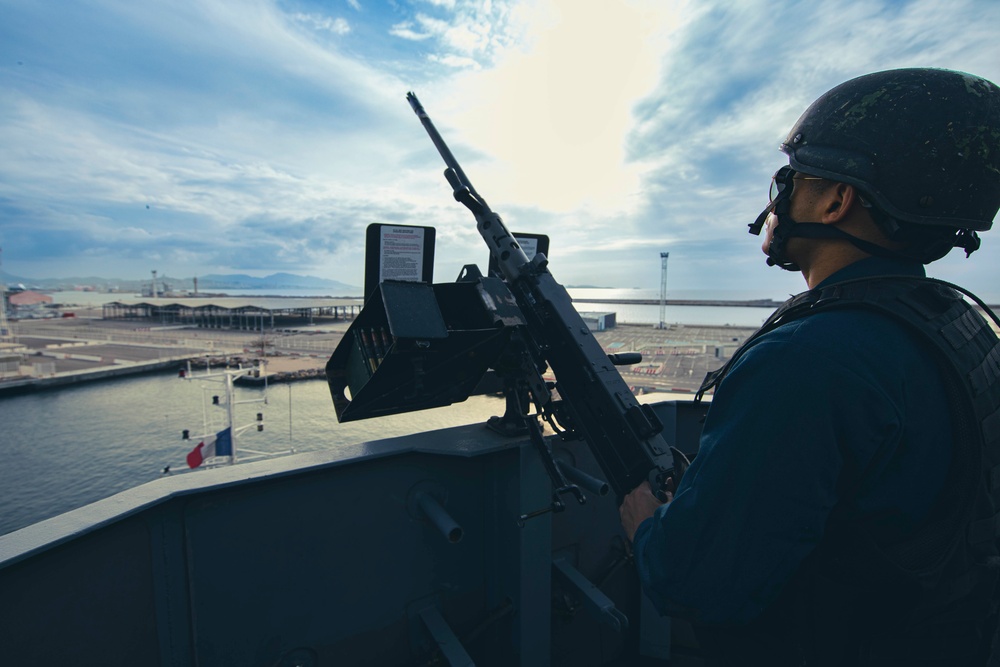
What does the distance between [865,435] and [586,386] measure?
1566 millimetres

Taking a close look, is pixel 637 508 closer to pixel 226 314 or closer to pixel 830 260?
pixel 830 260

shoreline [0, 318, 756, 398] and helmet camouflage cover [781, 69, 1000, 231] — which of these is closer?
helmet camouflage cover [781, 69, 1000, 231]

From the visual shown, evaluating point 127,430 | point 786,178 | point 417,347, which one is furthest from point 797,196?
point 127,430

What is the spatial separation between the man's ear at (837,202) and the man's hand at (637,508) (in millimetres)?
1063

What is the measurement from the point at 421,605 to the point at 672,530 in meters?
2.13

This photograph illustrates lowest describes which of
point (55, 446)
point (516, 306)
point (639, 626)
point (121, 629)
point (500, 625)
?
point (55, 446)

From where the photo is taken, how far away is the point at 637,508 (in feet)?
5.60

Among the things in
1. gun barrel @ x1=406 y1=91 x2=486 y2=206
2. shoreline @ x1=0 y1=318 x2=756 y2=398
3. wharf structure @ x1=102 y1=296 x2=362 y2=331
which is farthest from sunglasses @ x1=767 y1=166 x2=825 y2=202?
wharf structure @ x1=102 y1=296 x2=362 y2=331

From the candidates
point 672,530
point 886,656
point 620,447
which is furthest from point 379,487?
point 886,656

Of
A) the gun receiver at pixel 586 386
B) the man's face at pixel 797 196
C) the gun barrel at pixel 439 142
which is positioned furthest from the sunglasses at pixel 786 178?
the gun barrel at pixel 439 142

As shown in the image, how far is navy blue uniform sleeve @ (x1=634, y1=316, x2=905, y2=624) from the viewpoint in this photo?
1024 millimetres

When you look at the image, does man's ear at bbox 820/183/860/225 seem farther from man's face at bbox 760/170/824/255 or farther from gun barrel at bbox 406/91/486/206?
gun barrel at bbox 406/91/486/206

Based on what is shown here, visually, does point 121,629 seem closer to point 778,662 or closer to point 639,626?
point 778,662

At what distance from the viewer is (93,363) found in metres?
47.2
